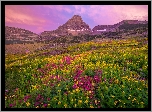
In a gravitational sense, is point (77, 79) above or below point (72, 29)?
below

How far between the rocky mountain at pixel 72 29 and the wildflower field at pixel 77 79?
74 centimetres

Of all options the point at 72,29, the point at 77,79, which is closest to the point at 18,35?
the point at 72,29

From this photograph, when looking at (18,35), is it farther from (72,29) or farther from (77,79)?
(77,79)

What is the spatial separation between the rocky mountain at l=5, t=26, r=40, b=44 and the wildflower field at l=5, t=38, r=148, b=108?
25.7 inches

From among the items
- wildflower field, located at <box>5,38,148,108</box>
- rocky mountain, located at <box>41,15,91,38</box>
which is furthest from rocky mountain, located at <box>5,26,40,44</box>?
wildflower field, located at <box>5,38,148,108</box>

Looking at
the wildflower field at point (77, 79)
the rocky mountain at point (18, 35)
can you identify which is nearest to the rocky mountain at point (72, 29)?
the rocky mountain at point (18, 35)

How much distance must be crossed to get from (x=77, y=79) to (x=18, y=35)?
3235 millimetres

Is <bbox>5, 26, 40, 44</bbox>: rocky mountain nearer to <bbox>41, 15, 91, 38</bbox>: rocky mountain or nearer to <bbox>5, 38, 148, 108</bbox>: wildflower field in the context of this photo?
<bbox>41, 15, 91, 38</bbox>: rocky mountain

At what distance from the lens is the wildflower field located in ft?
30.3

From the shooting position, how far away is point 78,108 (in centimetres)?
910

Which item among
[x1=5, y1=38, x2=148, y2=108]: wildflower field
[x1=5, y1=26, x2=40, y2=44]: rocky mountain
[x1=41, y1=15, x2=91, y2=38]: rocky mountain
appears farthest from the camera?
[x1=41, y1=15, x2=91, y2=38]: rocky mountain

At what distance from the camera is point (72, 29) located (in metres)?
11.8
